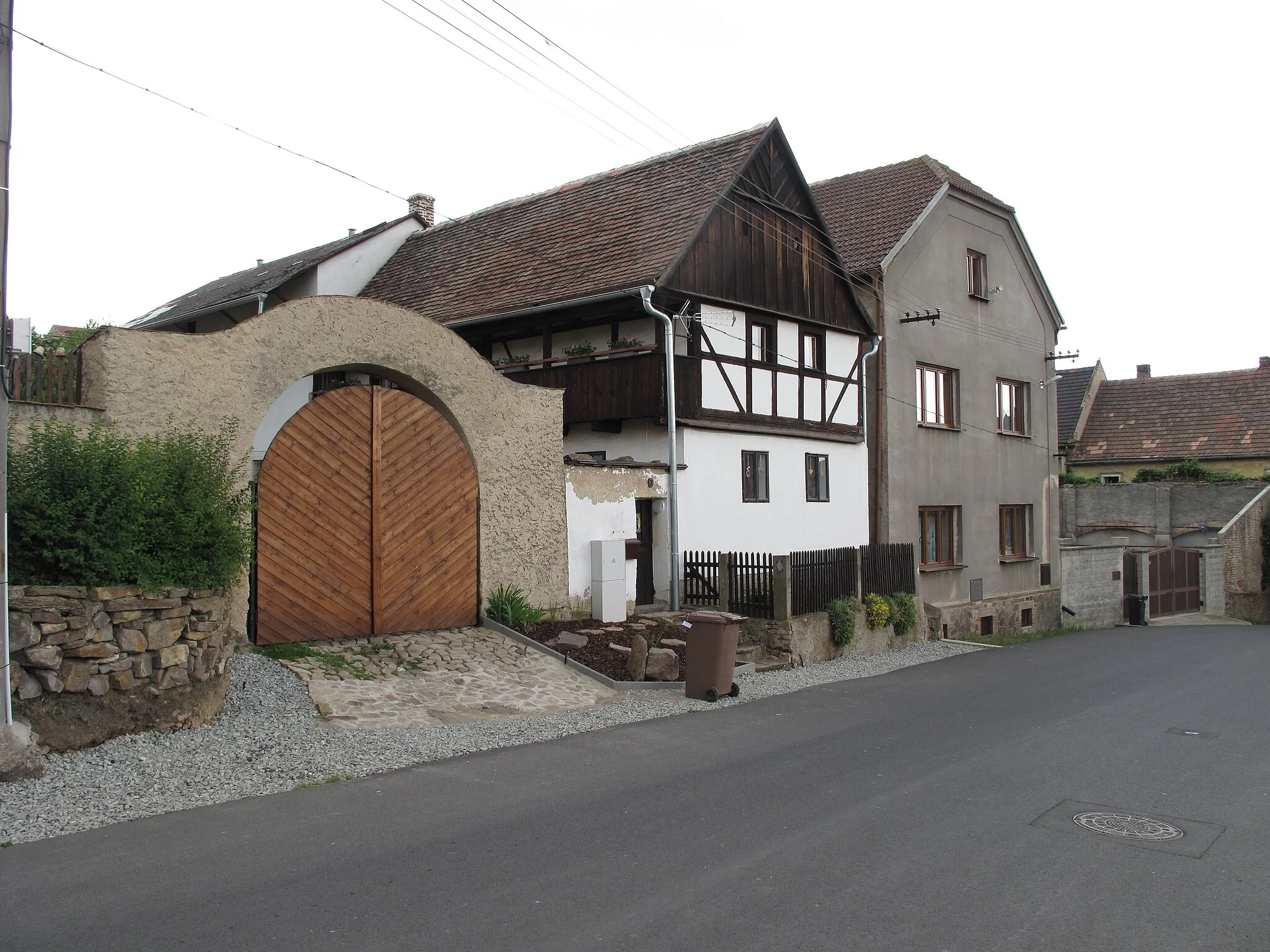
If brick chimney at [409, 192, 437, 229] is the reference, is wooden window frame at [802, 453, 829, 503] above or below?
below

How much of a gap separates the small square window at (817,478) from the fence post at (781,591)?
4984 mm

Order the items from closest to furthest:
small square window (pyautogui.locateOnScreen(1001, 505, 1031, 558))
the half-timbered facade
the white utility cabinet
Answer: the white utility cabinet < the half-timbered facade < small square window (pyautogui.locateOnScreen(1001, 505, 1031, 558))

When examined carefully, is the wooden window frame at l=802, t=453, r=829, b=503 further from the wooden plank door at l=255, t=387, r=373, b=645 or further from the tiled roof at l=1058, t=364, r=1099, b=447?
the tiled roof at l=1058, t=364, r=1099, b=447

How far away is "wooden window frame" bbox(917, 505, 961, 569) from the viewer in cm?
2325

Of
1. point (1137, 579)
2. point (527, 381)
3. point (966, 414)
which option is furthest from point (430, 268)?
point (1137, 579)

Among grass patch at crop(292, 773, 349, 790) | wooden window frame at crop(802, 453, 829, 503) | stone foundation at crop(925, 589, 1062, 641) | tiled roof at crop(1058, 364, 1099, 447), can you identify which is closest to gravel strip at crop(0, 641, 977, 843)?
grass patch at crop(292, 773, 349, 790)

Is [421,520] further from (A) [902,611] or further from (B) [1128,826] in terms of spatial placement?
(A) [902,611]

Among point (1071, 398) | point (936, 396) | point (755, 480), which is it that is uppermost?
point (1071, 398)

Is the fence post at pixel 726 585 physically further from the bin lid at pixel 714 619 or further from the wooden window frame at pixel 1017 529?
the wooden window frame at pixel 1017 529

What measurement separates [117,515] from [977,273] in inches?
882

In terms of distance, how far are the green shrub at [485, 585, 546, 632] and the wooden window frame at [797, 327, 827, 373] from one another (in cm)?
878

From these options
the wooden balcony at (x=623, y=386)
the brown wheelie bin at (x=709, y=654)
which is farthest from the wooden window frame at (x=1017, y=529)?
the brown wheelie bin at (x=709, y=654)

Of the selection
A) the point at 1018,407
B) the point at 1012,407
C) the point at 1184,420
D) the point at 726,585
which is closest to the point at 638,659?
the point at 726,585

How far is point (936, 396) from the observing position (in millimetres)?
24016
